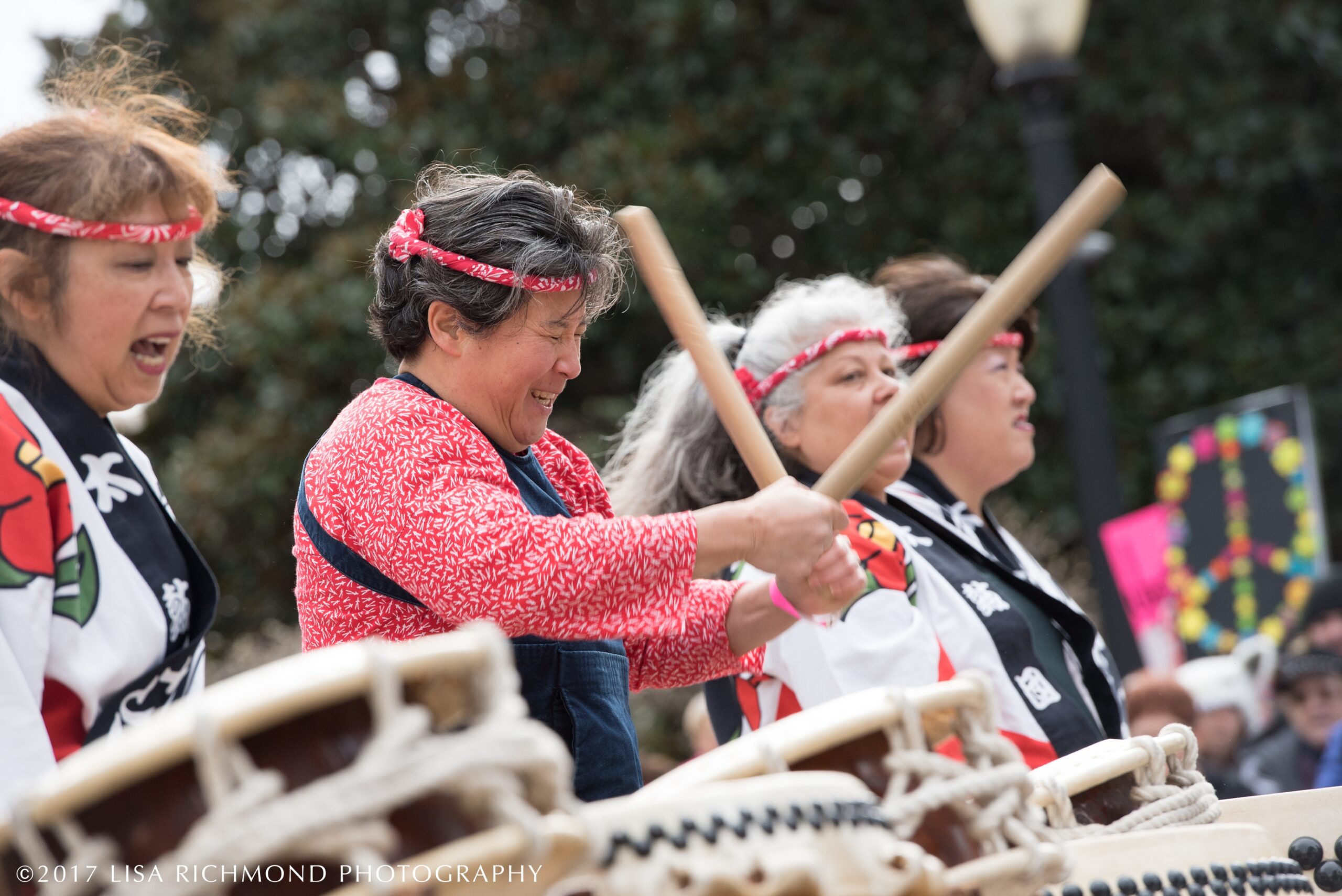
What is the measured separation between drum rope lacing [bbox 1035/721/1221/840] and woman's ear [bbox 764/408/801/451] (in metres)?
1.24

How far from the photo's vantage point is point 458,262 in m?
1.83

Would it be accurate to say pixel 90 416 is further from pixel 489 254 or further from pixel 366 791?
pixel 366 791

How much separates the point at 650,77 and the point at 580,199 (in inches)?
227

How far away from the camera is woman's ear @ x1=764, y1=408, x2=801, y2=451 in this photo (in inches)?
110

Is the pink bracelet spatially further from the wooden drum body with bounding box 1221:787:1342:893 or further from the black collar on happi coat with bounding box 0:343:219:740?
the black collar on happi coat with bounding box 0:343:219:740

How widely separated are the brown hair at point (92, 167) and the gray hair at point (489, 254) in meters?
0.28

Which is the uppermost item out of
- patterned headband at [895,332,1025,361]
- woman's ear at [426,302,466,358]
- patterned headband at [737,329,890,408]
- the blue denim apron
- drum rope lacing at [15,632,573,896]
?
woman's ear at [426,302,466,358]

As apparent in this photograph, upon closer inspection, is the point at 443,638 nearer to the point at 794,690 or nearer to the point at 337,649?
the point at 337,649

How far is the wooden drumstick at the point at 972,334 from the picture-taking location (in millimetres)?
1798

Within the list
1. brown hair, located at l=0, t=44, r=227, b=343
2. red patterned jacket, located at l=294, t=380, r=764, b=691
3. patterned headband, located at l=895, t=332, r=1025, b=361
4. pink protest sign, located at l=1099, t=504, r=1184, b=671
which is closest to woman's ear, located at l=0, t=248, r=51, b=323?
brown hair, located at l=0, t=44, r=227, b=343

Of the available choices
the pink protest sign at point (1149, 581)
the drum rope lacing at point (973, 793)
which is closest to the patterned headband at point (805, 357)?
the drum rope lacing at point (973, 793)

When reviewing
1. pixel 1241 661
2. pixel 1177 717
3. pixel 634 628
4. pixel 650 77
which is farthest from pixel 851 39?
pixel 634 628

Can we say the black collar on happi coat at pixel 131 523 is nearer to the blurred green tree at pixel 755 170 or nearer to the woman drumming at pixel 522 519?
the woman drumming at pixel 522 519

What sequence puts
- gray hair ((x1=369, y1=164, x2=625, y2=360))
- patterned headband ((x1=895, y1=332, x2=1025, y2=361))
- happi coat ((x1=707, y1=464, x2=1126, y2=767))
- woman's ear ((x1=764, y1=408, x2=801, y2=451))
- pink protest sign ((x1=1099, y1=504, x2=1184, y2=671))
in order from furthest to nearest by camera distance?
1. pink protest sign ((x1=1099, y1=504, x2=1184, y2=671))
2. patterned headband ((x1=895, y1=332, x2=1025, y2=361))
3. woman's ear ((x1=764, y1=408, x2=801, y2=451))
4. happi coat ((x1=707, y1=464, x2=1126, y2=767))
5. gray hair ((x1=369, y1=164, x2=625, y2=360))
